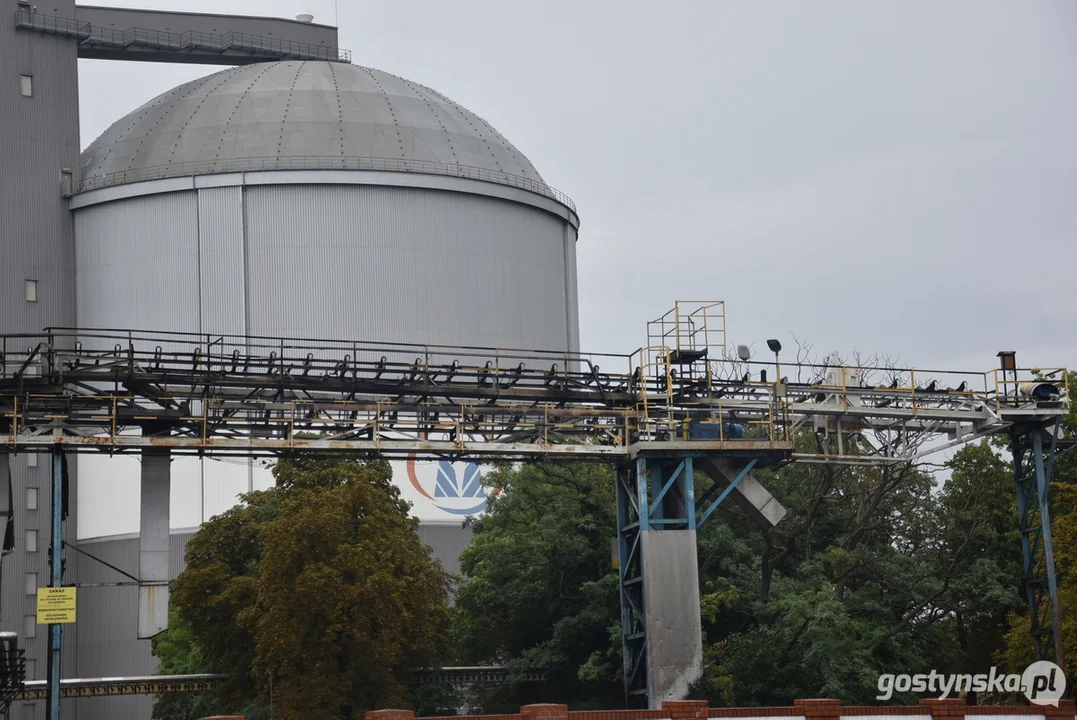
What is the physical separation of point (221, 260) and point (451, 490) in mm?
14887

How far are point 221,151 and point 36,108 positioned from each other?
9.63m

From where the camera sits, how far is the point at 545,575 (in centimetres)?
5141

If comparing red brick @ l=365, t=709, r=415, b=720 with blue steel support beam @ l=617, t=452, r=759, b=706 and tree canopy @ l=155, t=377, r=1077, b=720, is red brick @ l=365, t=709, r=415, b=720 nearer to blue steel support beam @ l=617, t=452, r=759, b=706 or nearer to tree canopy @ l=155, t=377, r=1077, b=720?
blue steel support beam @ l=617, t=452, r=759, b=706

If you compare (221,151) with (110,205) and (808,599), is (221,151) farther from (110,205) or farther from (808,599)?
(808,599)

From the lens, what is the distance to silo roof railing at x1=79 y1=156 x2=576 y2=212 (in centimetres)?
7581

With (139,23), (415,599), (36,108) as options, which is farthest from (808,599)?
(139,23)

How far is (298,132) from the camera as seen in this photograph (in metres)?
77.5

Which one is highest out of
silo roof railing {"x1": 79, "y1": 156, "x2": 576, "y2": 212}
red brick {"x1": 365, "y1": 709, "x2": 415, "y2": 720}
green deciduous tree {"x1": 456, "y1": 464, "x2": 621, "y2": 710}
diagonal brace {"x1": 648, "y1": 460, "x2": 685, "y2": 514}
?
silo roof railing {"x1": 79, "y1": 156, "x2": 576, "y2": 212}

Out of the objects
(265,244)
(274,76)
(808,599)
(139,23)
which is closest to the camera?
(808,599)

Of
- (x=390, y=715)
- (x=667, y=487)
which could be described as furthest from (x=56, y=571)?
(x=667, y=487)

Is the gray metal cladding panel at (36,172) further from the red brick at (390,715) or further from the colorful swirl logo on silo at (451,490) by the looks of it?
the red brick at (390,715)

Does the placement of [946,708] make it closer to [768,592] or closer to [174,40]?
[768,592]

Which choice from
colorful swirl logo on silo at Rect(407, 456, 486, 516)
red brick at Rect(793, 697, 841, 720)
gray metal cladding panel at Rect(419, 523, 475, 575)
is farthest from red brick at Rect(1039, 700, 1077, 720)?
colorful swirl logo on silo at Rect(407, 456, 486, 516)

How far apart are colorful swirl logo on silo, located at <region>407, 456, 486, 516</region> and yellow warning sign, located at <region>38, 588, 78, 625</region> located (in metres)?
36.7
